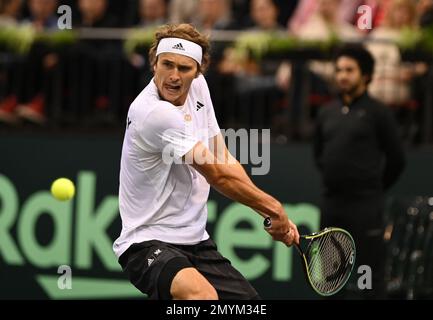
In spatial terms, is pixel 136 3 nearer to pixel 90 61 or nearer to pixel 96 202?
pixel 90 61

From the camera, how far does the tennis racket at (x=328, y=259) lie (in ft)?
24.3

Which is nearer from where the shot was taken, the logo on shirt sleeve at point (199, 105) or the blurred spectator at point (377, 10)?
the logo on shirt sleeve at point (199, 105)

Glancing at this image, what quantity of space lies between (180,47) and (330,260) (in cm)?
169

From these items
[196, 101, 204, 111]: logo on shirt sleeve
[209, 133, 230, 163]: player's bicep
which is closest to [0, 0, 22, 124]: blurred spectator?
[209, 133, 230, 163]: player's bicep

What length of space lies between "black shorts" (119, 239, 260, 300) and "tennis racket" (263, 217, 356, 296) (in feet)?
1.40

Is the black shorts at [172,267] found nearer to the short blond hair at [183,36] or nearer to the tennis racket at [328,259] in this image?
the tennis racket at [328,259]

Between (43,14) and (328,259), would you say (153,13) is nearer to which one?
(43,14)

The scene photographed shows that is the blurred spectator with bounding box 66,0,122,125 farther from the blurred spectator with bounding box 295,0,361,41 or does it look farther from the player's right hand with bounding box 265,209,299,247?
the player's right hand with bounding box 265,209,299,247

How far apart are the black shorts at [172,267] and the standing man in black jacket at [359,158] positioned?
2.95 m

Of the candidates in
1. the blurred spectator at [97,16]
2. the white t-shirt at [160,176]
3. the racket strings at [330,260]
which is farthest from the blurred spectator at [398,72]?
the white t-shirt at [160,176]

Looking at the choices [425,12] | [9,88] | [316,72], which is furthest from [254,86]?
[9,88]

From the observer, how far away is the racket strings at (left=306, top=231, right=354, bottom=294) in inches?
292

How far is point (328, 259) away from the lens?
7.48 meters
